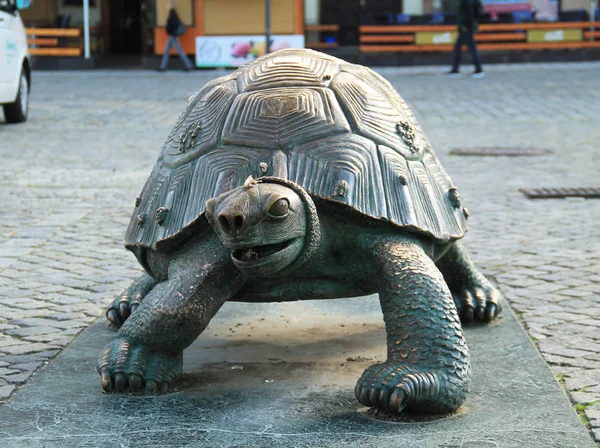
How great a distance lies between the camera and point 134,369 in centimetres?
412

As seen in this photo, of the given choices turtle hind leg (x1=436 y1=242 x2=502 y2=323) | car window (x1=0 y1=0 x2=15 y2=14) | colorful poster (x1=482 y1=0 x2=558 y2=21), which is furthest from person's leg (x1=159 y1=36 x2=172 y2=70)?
turtle hind leg (x1=436 y1=242 x2=502 y2=323)

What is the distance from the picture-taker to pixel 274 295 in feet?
14.3

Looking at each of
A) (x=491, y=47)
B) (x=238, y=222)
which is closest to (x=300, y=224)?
(x=238, y=222)

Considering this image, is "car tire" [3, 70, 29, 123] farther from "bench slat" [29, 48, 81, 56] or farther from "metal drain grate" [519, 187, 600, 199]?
"bench slat" [29, 48, 81, 56]

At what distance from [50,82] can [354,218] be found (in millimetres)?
21067

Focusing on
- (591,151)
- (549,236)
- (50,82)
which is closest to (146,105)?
(50,82)

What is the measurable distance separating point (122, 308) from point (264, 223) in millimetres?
1682

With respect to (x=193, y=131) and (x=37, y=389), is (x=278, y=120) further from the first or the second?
(x=37, y=389)

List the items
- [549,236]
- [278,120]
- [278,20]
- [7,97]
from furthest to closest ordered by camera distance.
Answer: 1. [278,20]
2. [7,97]
3. [549,236]
4. [278,120]

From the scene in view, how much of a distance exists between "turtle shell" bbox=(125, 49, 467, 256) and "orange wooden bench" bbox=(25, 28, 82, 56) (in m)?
24.7

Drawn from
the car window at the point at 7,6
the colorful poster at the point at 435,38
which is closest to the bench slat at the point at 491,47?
the colorful poster at the point at 435,38

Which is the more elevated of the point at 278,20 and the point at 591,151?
the point at 278,20

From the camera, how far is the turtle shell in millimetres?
4281

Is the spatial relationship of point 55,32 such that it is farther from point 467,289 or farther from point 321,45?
point 467,289
